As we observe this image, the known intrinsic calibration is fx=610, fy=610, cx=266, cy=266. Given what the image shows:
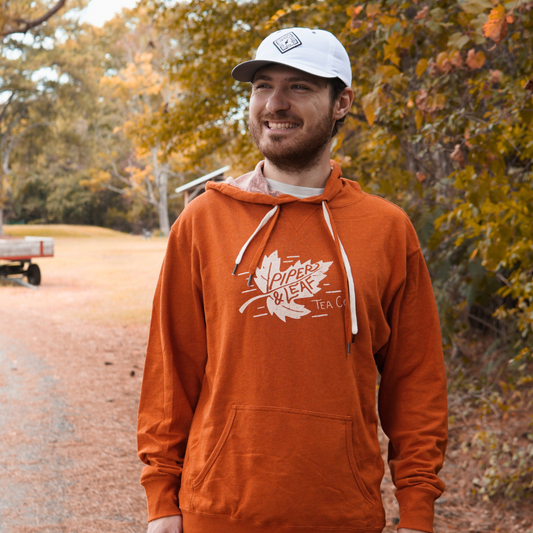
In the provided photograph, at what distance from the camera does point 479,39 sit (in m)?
2.99

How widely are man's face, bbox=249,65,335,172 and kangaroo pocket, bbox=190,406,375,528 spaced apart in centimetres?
76

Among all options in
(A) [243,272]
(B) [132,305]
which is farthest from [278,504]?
(B) [132,305]

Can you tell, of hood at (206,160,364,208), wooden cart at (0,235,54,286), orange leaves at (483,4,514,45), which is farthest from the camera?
wooden cart at (0,235,54,286)

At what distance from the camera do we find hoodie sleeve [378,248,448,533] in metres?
1.79

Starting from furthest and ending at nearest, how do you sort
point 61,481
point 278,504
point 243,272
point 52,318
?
point 52,318 → point 61,481 → point 243,272 → point 278,504

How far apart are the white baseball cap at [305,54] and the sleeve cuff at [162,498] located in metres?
1.26

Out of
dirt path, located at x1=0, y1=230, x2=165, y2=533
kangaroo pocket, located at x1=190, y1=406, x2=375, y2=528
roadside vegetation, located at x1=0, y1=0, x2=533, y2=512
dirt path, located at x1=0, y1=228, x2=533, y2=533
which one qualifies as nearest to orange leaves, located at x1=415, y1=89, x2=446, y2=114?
roadside vegetation, located at x1=0, y1=0, x2=533, y2=512

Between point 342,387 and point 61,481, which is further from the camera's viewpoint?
point 61,481

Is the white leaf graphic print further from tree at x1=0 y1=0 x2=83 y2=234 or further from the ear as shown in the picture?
tree at x1=0 y1=0 x2=83 y2=234

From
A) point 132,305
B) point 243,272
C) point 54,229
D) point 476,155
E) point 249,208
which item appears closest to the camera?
point 243,272

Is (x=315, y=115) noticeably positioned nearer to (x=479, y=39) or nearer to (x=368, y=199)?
(x=368, y=199)

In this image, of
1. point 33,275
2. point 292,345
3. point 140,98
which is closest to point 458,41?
point 292,345

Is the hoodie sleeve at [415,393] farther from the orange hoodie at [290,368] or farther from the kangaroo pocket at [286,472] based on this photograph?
the kangaroo pocket at [286,472]

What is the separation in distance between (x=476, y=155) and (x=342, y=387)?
2.10m
